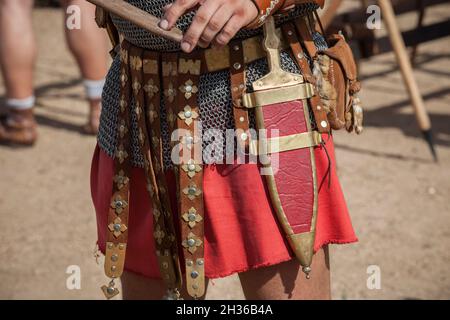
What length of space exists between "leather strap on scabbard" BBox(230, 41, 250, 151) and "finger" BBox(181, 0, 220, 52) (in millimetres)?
202

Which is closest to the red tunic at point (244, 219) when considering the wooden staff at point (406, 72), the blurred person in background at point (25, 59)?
the wooden staff at point (406, 72)

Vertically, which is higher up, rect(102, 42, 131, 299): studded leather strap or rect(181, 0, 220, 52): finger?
rect(181, 0, 220, 52): finger

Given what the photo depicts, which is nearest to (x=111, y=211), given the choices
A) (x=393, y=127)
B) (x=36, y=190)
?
(x=36, y=190)

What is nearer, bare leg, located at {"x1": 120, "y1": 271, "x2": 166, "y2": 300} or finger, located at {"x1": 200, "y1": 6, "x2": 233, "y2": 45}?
finger, located at {"x1": 200, "y1": 6, "x2": 233, "y2": 45}

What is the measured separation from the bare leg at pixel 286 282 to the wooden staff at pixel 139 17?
0.53 metres

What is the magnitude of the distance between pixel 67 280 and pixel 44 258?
24 cm

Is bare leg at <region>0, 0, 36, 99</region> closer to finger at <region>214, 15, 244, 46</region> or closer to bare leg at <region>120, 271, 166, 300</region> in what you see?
bare leg at <region>120, 271, 166, 300</region>

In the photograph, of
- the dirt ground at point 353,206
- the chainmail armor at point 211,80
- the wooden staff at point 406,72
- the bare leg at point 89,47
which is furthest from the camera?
the bare leg at point 89,47

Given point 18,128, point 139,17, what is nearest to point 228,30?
point 139,17

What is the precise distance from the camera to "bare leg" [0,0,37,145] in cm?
387

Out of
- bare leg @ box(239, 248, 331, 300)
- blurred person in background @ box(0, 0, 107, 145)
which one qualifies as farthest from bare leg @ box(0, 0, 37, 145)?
bare leg @ box(239, 248, 331, 300)

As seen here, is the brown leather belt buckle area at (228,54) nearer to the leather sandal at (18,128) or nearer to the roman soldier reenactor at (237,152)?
the roman soldier reenactor at (237,152)

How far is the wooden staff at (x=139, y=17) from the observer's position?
3.87 feet
